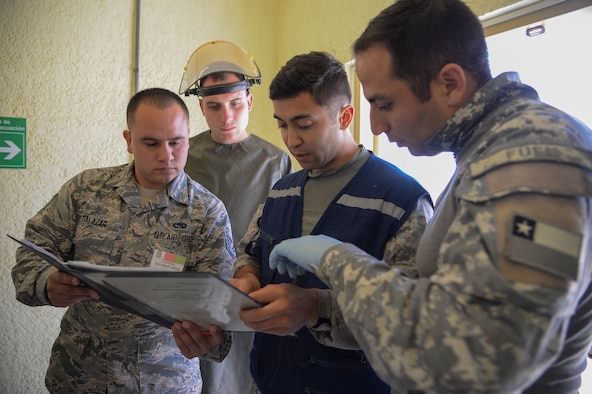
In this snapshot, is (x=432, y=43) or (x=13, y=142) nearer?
(x=432, y=43)

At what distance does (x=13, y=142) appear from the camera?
7.34ft

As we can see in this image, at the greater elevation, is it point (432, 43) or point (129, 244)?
point (432, 43)

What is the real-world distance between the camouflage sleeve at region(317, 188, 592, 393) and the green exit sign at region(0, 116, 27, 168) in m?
2.27

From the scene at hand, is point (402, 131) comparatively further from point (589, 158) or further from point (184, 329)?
point (184, 329)

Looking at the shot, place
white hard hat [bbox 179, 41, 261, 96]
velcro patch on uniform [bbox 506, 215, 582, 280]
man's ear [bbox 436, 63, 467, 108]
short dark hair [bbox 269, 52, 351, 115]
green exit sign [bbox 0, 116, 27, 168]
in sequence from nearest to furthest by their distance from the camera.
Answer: velcro patch on uniform [bbox 506, 215, 582, 280] < man's ear [bbox 436, 63, 467, 108] < short dark hair [bbox 269, 52, 351, 115] < white hard hat [bbox 179, 41, 261, 96] < green exit sign [bbox 0, 116, 27, 168]

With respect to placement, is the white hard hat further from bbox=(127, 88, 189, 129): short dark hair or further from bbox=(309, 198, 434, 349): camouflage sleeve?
bbox=(309, 198, 434, 349): camouflage sleeve

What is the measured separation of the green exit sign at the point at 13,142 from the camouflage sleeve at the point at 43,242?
1.06 meters

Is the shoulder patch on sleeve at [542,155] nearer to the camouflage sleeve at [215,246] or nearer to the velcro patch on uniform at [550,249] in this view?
the velcro patch on uniform at [550,249]

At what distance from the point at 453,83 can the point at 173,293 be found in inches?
24.7

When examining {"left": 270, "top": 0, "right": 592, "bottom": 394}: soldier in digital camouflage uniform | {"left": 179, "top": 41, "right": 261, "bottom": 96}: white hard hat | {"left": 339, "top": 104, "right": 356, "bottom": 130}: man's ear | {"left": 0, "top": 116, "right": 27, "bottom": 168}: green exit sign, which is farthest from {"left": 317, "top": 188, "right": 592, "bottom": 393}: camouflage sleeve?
{"left": 0, "top": 116, "right": 27, "bottom": 168}: green exit sign

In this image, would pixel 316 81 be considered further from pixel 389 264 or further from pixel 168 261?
pixel 168 261

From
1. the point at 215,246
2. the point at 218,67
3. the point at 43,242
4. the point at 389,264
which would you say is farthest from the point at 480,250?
the point at 218,67

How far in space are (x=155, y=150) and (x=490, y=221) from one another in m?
1.15

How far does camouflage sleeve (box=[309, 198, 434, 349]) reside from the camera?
955mm
